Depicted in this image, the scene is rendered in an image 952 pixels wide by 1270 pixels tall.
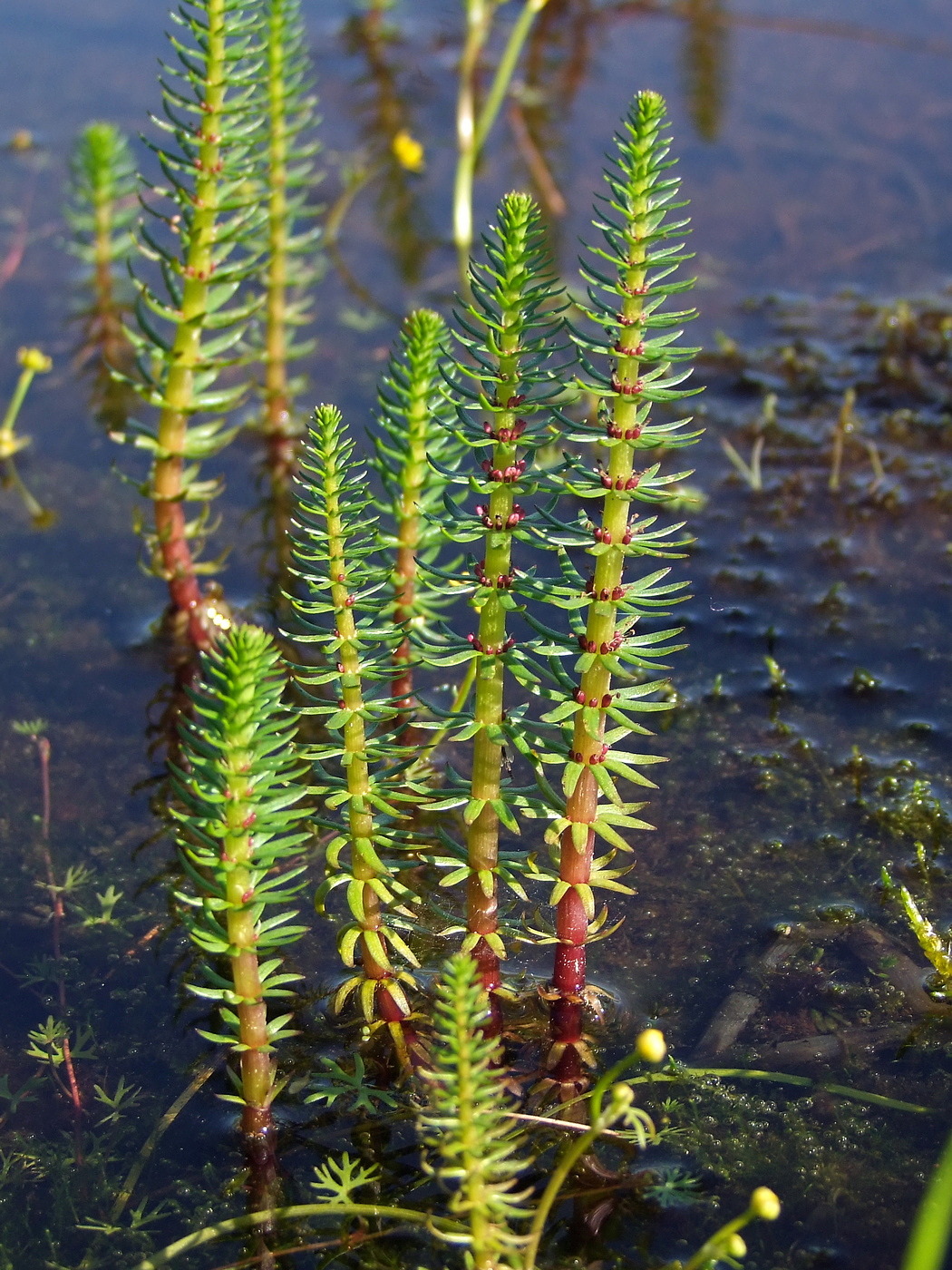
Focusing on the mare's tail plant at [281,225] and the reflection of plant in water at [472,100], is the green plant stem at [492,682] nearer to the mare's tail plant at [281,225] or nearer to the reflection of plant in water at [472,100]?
the mare's tail plant at [281,225]

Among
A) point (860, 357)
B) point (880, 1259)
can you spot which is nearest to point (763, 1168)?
point (880, 1259)

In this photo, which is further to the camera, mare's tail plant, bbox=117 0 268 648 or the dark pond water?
mare's tail plant, bbox=117 0 268 648

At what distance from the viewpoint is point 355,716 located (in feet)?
10.5

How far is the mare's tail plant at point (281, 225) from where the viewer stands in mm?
5316

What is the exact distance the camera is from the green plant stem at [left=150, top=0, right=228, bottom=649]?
14.0ft

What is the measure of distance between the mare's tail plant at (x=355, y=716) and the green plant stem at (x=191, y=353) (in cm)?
140

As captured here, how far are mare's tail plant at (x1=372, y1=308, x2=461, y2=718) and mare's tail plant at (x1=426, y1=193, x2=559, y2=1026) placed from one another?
A: 1.40ft

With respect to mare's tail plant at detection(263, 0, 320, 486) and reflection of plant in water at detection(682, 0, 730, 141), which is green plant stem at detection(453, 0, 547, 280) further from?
reflection of plant in water at detection(682, 0, 730, 141)

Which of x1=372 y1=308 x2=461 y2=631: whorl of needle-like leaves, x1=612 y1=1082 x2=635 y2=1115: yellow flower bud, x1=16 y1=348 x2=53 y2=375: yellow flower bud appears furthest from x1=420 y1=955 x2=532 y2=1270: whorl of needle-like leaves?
x1=16 y1=348 x2=53 y2=375: yellow flower bud

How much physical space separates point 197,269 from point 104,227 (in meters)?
2.78

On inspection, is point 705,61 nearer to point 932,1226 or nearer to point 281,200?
point 281,200

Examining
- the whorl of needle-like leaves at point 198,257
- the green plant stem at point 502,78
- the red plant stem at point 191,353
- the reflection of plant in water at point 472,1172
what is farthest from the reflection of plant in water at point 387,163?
the reflection of plant in water at point 472,1172

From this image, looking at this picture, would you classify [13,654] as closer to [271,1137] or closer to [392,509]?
[392,509]

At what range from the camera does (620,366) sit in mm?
2883
